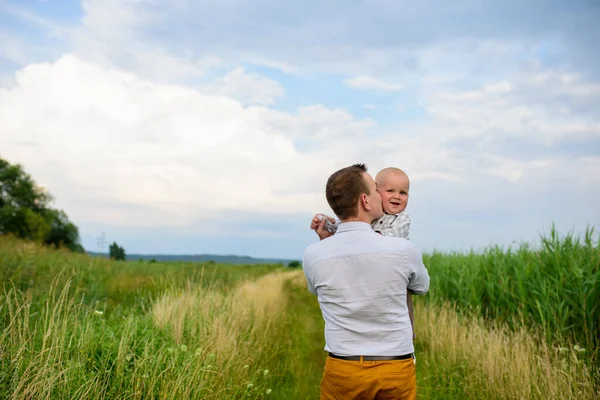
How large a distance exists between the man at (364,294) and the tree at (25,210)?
56402 millimetres

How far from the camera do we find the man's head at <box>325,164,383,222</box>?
3.18m

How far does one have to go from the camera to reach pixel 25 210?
2291 inches

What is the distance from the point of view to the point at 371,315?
316 cm

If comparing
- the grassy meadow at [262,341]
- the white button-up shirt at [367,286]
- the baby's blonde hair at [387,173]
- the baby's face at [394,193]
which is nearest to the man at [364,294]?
the white button-up shirt at [367,286]

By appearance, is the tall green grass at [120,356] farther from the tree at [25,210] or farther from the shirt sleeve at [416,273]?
the tree at [25,210]

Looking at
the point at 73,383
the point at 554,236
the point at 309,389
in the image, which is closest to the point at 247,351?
the point at 309,389

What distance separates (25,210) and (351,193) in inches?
2498

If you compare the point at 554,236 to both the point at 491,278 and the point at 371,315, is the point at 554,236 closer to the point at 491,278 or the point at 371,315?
the point at 491,278

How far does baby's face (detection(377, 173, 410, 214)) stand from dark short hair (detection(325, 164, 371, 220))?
0.51 metres

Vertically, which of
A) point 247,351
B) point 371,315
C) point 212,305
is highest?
point 371,315

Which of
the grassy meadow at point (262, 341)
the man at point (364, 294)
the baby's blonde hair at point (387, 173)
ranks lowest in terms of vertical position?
the grassy meadow at point (262, 341)

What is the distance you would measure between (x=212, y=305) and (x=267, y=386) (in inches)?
78.9

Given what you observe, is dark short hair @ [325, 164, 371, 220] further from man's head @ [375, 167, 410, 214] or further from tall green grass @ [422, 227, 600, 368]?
tall green grass @ [422, 227, 600, 368]

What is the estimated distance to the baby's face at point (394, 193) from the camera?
3.71 metres
